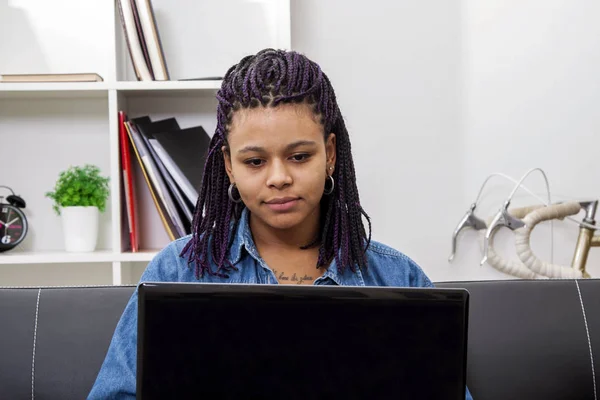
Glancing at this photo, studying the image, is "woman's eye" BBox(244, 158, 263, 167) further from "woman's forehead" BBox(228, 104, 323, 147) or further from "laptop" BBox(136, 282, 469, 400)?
"laptop" BBox(136, 282, 469, 400)

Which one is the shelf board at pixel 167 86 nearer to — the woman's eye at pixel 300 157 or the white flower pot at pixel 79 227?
the white flower pot at pixel 79 227

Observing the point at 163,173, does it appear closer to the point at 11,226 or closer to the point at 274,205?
the point at 11,226

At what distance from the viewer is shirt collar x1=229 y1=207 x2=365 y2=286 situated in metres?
1.03

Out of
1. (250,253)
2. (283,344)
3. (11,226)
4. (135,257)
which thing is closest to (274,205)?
(250,253)

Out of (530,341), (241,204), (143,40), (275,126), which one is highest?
(143,40)

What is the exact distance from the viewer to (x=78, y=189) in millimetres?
1615

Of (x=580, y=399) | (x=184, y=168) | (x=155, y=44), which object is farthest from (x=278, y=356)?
(x=155, y=44)

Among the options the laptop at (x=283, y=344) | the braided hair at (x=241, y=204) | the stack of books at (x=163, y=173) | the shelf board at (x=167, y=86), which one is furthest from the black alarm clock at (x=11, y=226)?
the laptop at (x=283, y=344)

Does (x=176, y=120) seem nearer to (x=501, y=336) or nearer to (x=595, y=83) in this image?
(x=501, y=336)

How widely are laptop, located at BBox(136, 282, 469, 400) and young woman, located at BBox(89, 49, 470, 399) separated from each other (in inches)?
14.5

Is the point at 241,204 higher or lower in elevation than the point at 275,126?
lower

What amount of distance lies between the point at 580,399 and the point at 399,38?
3.42 feet

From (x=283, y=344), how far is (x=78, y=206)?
3.95 feet

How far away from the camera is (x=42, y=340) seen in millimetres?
1136
